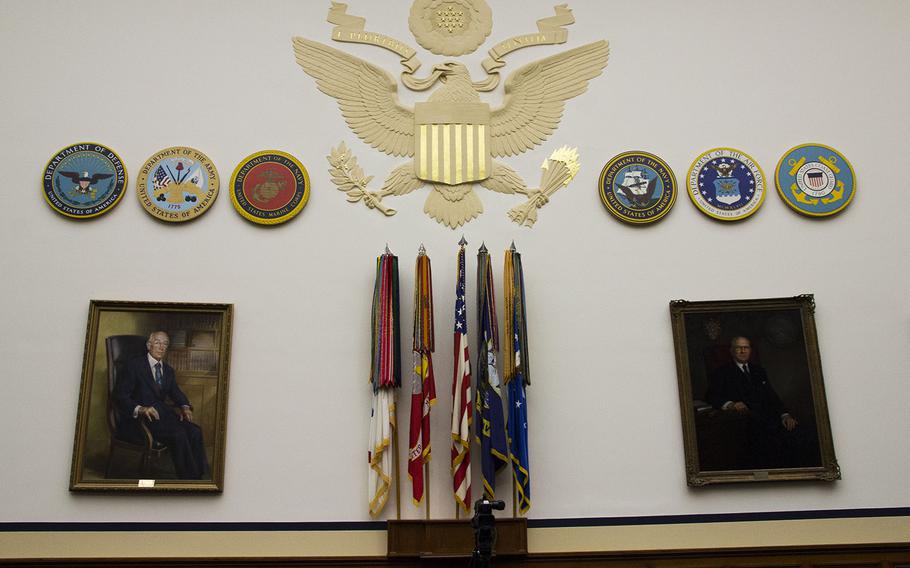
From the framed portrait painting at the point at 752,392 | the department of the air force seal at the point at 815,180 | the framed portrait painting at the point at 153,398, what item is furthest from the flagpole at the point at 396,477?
the department of the air force seal at the point at 815,180

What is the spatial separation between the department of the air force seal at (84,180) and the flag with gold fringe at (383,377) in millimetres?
2741

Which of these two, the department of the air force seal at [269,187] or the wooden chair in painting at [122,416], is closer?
the wooden chair in painting at [122,416]

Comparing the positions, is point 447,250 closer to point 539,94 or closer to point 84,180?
point 539,94

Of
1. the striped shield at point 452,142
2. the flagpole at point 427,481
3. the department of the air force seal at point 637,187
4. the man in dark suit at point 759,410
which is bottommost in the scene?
the flagpole at point 427,481

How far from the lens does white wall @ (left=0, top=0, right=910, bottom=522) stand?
770 centimetres

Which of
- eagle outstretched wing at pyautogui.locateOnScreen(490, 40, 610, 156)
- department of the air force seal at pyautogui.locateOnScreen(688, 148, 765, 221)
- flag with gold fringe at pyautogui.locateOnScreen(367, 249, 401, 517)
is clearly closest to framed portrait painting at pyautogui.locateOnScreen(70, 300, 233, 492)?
flag with gold fringe at pyautogui.locateOnScreen(367, 249, 401, 517)

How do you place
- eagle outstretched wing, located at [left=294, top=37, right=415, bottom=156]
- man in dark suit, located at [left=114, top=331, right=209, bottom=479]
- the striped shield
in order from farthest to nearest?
eagle outstretched wing, located at [left=294, top=37, right=415, bottom=156] → the striped shield → man in dark suit, located at [left=114, top=331, right=209, bottom=479]

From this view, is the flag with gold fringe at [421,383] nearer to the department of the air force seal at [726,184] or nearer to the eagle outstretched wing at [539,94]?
the eagle outstretched wing at [539,94]

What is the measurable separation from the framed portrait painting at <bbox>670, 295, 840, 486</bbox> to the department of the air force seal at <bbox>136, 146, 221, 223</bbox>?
4.71 meters

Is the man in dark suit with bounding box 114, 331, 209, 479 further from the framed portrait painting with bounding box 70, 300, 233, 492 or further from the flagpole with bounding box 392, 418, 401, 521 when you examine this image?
the flagpole with bounding box 392, 418, 401, 521

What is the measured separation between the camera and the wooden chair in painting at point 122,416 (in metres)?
7.57

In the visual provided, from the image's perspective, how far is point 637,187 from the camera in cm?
834

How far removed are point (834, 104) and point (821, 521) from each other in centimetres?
419


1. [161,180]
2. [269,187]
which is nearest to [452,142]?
[269,187]
